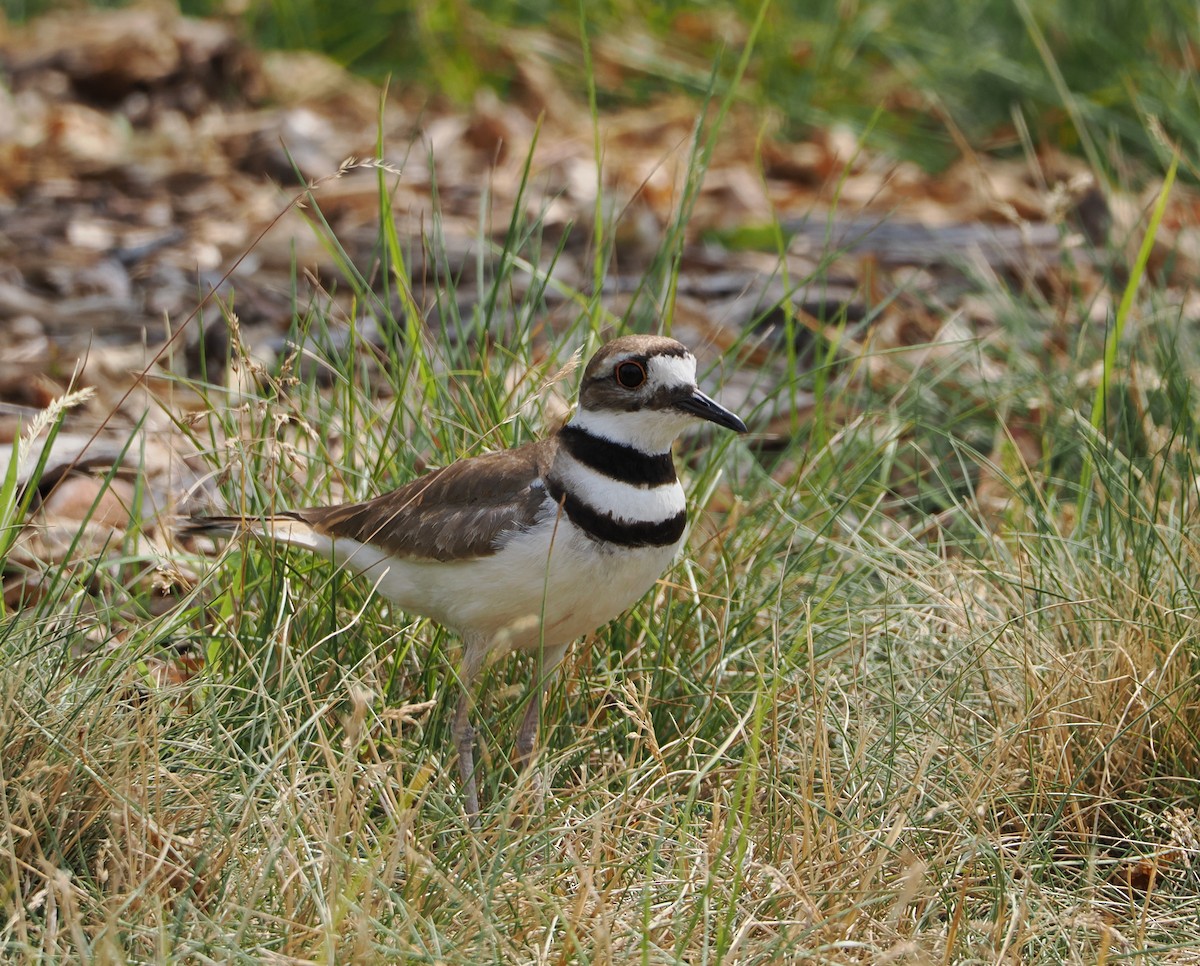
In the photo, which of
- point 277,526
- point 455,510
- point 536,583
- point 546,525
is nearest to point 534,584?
point 536,583

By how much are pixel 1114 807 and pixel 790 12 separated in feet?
20.5

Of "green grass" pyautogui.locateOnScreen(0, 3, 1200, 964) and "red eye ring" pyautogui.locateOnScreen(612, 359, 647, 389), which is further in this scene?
"red eye ring" pyautogui.locateOnScreen(612, 359, 647, 389)

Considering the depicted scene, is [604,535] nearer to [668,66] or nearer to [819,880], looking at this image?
[819,880]

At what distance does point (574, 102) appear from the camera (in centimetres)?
811

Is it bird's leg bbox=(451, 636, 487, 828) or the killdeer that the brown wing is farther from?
bird's leg bbox=(451, 636, 487, 828)

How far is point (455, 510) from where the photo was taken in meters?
3.36

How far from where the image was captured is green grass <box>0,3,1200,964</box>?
2.61 meters

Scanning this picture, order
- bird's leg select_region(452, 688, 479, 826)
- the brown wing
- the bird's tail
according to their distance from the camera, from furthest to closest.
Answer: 1. the bird's tail
2. the brown wing
3. bird's leg select_region(452, 688, 479, 826)

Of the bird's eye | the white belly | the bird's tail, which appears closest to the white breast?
the white belly

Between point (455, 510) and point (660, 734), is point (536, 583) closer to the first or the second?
point (455, 510)

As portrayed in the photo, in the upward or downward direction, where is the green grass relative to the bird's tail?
downward

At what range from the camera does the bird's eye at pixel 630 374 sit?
3.32m

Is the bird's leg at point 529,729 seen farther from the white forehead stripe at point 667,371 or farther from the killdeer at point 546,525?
the white forehead stripe at point 667,371

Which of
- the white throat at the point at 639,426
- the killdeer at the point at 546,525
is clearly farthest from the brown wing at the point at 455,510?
the white throat at the point at 639,426
